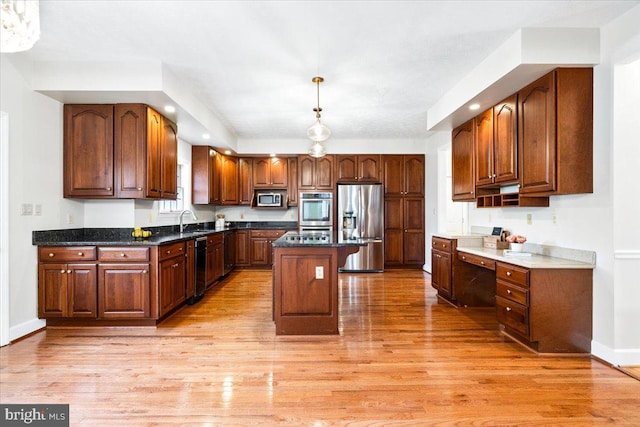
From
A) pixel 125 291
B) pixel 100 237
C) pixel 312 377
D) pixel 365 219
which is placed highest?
pixel 365 219

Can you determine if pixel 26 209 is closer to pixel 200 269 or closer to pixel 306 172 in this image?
pixel 200 269

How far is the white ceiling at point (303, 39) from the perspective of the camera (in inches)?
97.4

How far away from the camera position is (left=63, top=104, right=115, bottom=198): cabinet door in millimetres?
3740

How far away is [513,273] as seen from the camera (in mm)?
3062

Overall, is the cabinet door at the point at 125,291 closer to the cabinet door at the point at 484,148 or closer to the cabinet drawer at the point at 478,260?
the cabinet drawer at the point at 478,260

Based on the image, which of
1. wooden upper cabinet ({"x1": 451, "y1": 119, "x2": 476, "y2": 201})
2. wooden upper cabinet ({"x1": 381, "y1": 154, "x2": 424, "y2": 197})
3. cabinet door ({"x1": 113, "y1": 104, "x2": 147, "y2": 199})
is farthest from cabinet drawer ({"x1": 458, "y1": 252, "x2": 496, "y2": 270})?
cabinet door ({"x1": 113, "y1": 104, "x2": 147, "y2": 199})

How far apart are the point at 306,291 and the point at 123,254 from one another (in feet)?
5.97

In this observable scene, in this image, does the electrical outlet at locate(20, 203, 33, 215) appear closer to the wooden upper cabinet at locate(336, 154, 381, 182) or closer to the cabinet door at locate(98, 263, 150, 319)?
the cabinet door at locate(98, 263, 150, 319)

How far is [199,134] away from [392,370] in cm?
419

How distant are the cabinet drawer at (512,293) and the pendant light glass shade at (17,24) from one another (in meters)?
3.44

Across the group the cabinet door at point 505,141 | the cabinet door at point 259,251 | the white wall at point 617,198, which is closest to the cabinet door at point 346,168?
the cabinet door at point 259,251

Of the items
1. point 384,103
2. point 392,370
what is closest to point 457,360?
point 392,370

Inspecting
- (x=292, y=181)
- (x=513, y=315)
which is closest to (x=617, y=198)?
(x=513, y=315)

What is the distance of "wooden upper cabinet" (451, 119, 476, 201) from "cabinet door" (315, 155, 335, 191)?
8.74ft
